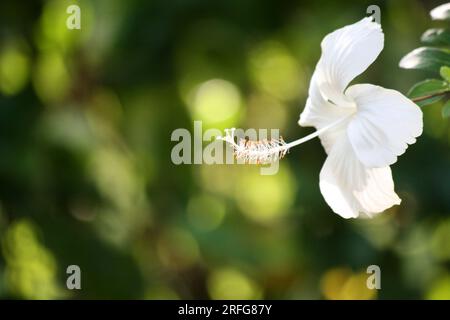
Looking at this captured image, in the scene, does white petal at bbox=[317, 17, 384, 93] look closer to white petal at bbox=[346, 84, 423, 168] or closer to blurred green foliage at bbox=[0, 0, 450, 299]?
white petal at bbox=[346, 84, 423, 168]

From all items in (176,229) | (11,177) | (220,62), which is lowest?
(176,229)

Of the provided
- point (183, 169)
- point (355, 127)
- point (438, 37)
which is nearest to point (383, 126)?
point (355, 127)

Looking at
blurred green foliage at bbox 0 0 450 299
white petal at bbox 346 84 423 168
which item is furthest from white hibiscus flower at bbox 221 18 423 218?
blurred green foliage at bbox 0 0 450 299

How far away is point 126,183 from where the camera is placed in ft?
5.96

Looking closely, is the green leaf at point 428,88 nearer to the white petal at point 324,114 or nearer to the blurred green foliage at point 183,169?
the white petal at point 324,114

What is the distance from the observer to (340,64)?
0.54 metres

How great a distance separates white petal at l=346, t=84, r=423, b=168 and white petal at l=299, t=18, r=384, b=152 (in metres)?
0.02

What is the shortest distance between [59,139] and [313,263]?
66 centimetres

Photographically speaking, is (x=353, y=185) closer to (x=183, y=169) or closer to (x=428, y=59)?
(x=428, y=59)

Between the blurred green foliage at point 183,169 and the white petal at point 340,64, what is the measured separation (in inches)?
42.6

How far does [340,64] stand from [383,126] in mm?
60
